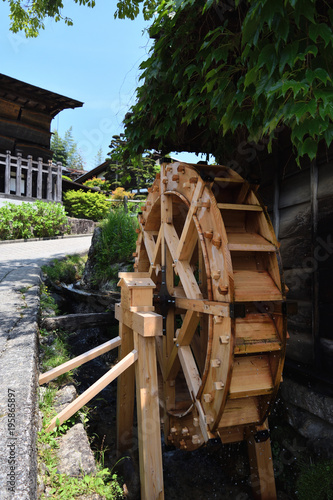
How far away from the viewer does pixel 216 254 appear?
268 centimetres

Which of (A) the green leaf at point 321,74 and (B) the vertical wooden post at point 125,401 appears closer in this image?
(A) the green leaf at point 321,74

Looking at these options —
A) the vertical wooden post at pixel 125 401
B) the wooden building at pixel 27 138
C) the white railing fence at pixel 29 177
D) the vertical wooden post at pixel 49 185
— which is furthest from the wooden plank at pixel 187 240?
the vertical wooden post at pixel 49 185

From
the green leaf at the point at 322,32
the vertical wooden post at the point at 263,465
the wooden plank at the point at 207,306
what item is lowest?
the vertical wooden post at the point at 263,465

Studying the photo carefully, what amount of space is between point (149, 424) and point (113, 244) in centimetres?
501

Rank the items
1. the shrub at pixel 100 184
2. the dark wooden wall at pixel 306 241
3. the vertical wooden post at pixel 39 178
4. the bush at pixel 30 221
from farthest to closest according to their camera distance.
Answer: the shrub at pixel 100 184 → the vertical wooden post at pixel 39 178 → the bush at pixel 30 221 → the dark wooden wall at pixel 306 241

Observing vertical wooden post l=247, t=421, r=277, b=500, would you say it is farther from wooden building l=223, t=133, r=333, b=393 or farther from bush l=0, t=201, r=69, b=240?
bush l=0, t=201, r=69, b=240

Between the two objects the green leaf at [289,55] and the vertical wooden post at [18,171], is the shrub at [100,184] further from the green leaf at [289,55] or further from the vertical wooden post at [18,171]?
the green leaf at [289,55]

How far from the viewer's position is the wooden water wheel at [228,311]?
100.0 inches

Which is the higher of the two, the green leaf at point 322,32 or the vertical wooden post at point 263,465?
the green leaf at point 322,32

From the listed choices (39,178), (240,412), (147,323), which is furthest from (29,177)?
(240,412)

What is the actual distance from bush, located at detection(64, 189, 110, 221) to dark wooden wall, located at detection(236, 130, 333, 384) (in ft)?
52.2

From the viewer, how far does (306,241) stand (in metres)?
3.07

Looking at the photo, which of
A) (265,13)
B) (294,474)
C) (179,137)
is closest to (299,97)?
(265,13)

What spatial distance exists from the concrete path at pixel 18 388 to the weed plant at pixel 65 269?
164 cm
